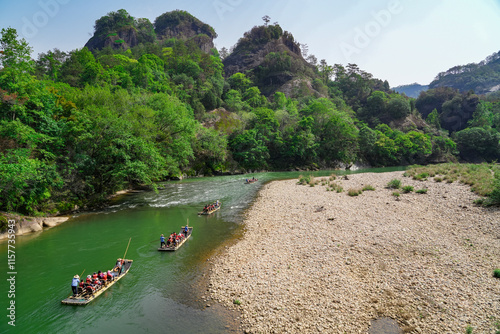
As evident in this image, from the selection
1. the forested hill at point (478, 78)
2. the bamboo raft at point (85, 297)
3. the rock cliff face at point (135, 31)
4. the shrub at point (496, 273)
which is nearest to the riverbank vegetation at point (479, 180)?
the shrub at point (496, 273)

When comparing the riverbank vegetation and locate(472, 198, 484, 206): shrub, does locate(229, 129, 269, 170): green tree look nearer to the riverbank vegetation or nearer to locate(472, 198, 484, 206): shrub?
the riverbank vegetation

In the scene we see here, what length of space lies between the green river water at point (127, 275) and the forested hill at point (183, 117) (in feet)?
18.5

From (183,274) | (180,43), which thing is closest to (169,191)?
(183,274)

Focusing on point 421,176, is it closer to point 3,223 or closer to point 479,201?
point 479,201

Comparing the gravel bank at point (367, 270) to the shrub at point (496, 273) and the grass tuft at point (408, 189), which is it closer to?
the shrub at point (496, 273)

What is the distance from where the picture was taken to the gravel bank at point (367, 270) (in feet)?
29.5

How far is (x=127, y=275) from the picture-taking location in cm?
1350

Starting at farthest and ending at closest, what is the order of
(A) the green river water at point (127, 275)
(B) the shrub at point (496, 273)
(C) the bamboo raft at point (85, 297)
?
(C) the bamboo raft at point (85, 297)
(B) the shrub at point (496, 273)
(A) the green river water at point (127, 275)

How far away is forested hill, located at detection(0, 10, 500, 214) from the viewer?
906 inches

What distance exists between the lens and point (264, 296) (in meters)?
10.5

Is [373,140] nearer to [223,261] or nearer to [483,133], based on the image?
[483,133]

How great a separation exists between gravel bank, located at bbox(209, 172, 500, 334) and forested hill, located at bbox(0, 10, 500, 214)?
1843cm

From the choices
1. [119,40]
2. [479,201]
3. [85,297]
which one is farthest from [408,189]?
[119,40]

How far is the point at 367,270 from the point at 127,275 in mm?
13331
